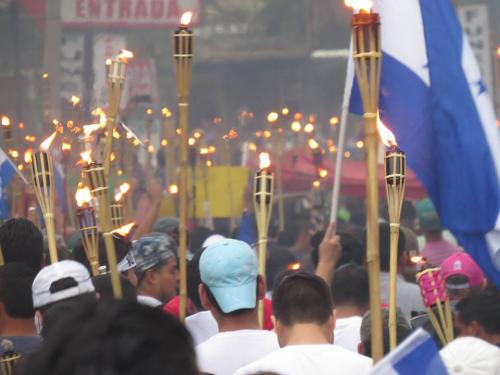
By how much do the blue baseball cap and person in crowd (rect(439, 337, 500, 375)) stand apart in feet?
2.47

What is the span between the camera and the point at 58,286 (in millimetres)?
4617

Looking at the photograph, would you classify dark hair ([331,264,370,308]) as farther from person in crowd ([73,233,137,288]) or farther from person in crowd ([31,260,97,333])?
person in crowd ([31,260,97,333])

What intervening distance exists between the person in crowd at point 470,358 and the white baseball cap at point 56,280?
127 centimetres

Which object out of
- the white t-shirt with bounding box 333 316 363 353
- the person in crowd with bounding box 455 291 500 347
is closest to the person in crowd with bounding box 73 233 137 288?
the white t-shirt with bounding box 333 316 363 353

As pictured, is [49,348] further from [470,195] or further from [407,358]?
[470,195]

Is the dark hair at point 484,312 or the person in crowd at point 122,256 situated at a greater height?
the person in crowd at point 122,256

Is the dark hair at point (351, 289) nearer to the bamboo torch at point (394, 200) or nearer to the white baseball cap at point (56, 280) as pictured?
the white baseball cap at point (56, 280)

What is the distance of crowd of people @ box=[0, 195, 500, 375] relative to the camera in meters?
2.11

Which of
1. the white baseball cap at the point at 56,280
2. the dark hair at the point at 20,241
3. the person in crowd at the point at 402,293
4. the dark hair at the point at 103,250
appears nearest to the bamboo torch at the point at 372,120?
the white baseball cap at the point at 56,280

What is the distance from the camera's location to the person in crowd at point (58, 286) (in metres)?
4.61

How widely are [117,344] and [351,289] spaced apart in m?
3.73

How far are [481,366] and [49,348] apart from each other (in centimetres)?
226

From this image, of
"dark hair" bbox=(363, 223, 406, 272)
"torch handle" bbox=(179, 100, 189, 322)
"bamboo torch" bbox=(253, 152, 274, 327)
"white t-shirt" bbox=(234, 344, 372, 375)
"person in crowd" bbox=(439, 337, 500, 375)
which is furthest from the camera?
"dark hair" bbox=(363, 223, 406, 272)

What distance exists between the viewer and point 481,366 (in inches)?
162
